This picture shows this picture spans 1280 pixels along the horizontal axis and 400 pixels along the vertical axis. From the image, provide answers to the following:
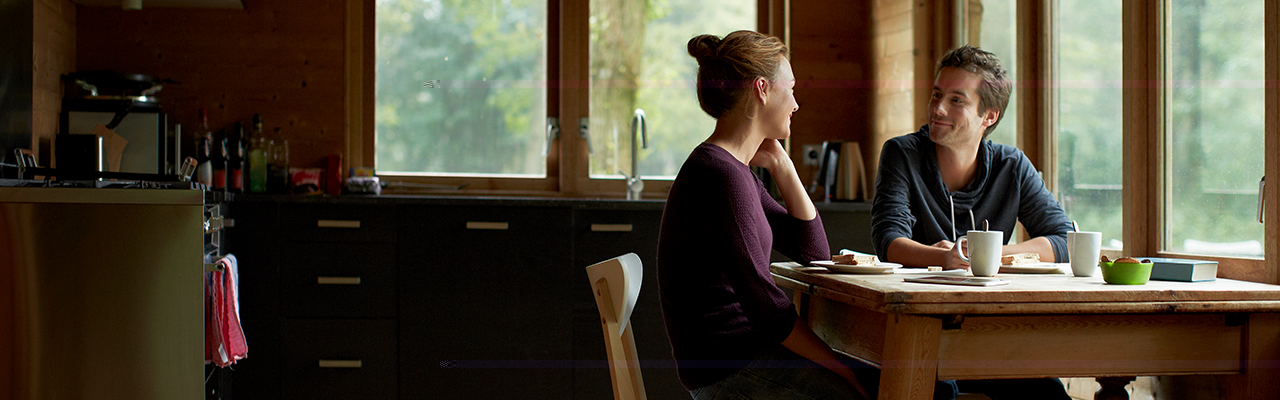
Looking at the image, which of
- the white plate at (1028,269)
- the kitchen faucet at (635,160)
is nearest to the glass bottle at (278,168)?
the kitchen faucet at (635,160)

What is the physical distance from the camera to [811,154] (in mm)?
3545

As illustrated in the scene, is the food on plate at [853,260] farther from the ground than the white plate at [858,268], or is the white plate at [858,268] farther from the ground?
the food on plate at [853,260]

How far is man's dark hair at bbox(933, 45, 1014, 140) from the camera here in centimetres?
193

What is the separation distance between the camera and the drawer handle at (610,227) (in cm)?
295

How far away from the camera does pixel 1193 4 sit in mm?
2010

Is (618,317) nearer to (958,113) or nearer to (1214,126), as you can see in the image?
(958,113)

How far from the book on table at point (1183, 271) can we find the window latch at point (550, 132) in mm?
2402

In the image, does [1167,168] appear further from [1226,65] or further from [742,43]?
[742,43]

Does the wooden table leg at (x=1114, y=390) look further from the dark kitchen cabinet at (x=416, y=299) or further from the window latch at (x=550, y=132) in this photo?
the window latch at (x=550, y=132)

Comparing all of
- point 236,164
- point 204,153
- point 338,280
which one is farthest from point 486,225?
point 204,153

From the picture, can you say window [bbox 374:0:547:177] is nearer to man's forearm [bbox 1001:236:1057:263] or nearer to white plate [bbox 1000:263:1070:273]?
man's forearm [bbox 1001:236:1057:263]

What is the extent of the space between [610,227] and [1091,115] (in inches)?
60.3

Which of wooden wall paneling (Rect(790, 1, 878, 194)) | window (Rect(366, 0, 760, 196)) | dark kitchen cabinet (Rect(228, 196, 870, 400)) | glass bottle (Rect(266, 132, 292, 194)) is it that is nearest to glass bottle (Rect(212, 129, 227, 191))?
glass bottle (Rect(266, 132, 292, 194))

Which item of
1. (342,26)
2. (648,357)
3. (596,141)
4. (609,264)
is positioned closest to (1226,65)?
(609,264)
